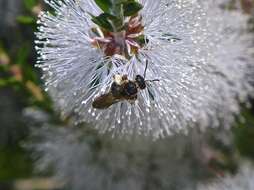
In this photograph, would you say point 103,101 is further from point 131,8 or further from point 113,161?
point 113,161

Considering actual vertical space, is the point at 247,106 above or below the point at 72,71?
below

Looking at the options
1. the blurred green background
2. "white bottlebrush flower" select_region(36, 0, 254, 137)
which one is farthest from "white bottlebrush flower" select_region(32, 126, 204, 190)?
"white bottlebrush flower" select_region(36, 0, 254, 137)

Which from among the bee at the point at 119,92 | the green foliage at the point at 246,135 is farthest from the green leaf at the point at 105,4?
the green foliage at the point at 246,135

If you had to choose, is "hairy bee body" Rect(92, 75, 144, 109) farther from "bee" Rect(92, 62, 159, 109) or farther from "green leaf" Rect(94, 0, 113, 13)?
"green leaf" Rect(94, 0, 113, 13)

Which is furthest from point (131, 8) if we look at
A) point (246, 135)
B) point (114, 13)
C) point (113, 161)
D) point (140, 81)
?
point (246, 135)

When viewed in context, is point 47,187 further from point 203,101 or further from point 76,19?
point 76,19

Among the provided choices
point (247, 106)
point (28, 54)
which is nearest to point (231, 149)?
point (247, 106)

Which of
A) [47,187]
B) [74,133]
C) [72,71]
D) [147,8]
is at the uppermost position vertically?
[147,8]
